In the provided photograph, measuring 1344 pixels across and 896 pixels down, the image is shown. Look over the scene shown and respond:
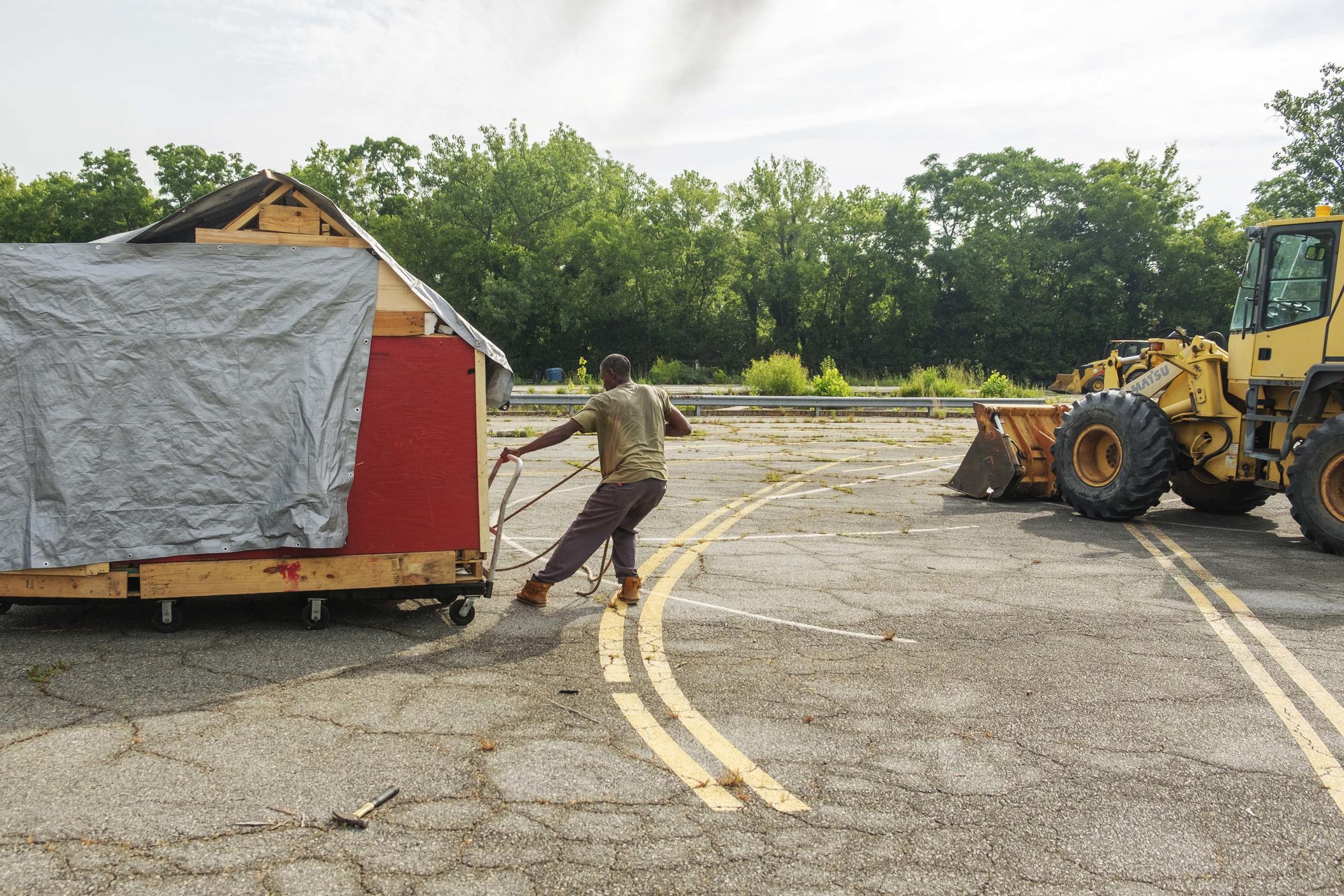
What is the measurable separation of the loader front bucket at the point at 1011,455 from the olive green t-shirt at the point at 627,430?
6.54m

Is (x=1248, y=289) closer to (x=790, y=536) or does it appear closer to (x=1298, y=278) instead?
(x=1298, y=278)

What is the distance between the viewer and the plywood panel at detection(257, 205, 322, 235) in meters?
6.25

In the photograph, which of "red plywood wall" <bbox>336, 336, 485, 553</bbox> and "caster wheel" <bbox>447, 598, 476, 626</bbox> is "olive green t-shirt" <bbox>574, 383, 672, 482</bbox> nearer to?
"red plywood wall" <bbox>336, 336, 485, 553</bbox>

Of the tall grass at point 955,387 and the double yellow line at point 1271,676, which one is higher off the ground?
the tall grass at point 955,387

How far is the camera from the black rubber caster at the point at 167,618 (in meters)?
5.88

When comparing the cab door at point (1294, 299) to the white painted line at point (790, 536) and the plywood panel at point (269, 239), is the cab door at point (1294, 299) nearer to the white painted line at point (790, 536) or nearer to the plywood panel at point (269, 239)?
the white painted line at point (790, 536)

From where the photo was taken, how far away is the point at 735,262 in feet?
167

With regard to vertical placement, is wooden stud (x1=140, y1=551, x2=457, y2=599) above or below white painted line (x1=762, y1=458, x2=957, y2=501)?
above

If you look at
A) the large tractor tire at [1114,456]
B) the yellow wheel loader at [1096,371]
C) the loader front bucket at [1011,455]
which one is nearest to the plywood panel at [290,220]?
→ the large tractor tire at [1114,456]

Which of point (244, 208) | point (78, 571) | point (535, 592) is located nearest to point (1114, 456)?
point (535, 592)

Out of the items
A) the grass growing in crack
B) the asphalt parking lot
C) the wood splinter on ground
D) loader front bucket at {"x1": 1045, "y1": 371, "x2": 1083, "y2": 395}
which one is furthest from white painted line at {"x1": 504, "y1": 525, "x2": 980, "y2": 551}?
loader front bucket at {"x1": 1045, "y1": 371, "x2": 1083, "y2": 395}

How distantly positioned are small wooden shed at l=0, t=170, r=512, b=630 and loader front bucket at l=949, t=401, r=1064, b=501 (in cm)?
770

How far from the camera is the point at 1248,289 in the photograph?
10.2 meters

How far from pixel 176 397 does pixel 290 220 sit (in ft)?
4.33
